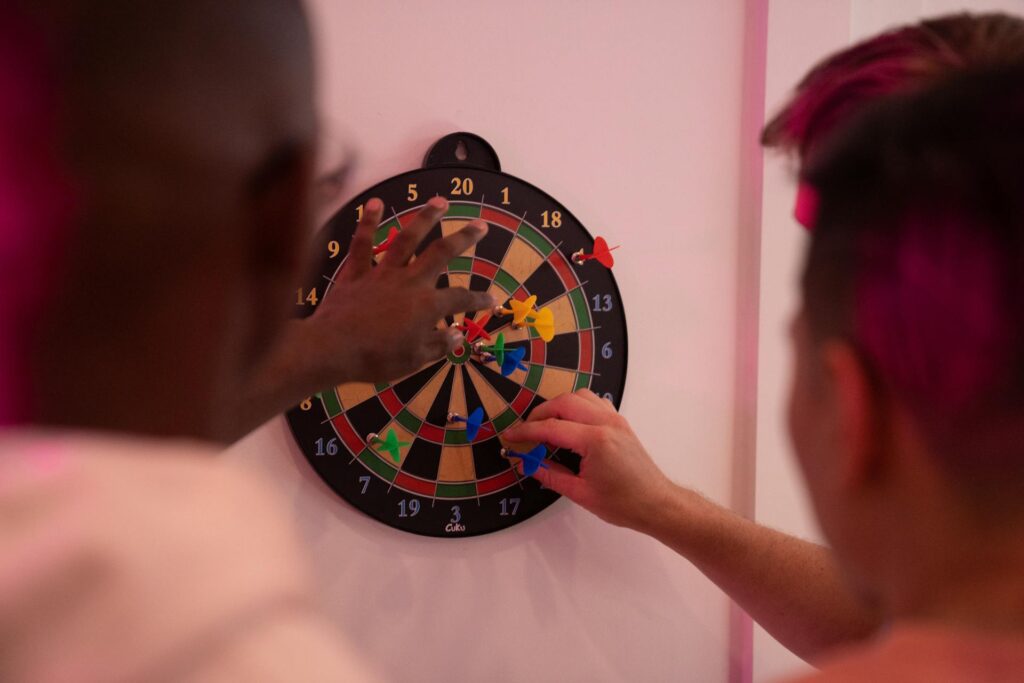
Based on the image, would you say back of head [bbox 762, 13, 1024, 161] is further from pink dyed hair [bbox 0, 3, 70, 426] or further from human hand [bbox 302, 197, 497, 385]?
pink dyed hair [bbox 0, 3, 70, 426]

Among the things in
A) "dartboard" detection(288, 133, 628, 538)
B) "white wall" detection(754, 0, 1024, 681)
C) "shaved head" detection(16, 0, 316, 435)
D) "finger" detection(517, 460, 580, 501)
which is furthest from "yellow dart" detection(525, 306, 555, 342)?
"shaved head" detection(16, 0, 316, 435)

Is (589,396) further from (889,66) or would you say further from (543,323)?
(889,66)

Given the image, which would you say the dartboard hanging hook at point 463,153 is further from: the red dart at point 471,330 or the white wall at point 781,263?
the white wall at point 781,263

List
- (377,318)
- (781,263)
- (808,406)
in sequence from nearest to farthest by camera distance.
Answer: (808,406) < (377,318) < (781,263)

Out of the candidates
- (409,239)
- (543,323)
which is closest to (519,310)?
(543,323)

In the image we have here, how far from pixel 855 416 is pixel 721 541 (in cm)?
70

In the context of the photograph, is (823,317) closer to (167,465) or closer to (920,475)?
(920,475)

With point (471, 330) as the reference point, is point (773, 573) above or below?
below

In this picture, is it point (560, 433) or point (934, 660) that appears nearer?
point (934, 660)

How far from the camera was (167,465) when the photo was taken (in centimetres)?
36

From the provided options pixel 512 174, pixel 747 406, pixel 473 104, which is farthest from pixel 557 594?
pixel 473 104

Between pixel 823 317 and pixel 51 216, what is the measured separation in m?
0.52

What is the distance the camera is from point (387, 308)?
1.05 metres

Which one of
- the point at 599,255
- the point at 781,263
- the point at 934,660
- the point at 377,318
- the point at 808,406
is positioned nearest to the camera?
the point at 934,660
